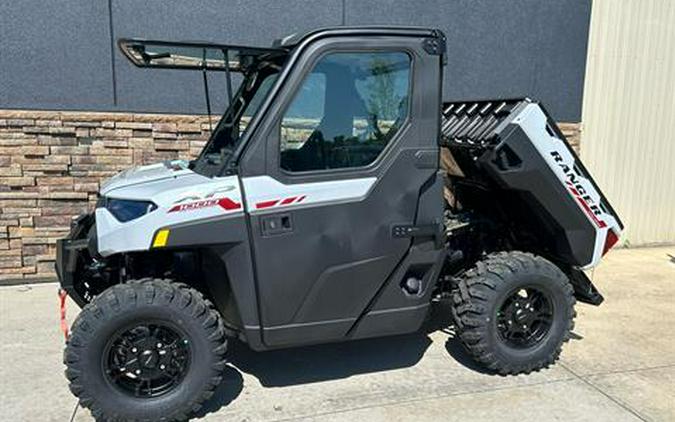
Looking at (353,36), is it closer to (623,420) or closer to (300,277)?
(300,277)

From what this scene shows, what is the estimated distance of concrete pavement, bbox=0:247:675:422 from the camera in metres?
3.69

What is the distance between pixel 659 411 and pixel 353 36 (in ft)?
10.1

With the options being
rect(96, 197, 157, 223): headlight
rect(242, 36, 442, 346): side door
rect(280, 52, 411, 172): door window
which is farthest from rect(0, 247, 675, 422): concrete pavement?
rect(280, 52, 411, 172): door window

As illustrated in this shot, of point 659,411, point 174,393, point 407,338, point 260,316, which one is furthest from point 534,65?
point 174,393

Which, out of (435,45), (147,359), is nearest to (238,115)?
(435,45)

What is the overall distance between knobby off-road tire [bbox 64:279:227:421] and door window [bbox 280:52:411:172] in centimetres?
106

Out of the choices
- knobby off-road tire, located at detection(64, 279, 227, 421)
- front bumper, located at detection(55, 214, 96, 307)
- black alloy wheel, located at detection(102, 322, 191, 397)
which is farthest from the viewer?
front bumper, located at detection(55, 214, 96, 307)

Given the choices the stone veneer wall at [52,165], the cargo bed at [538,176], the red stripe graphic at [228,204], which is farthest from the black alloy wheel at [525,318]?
the stone veneer wall at [52,165]

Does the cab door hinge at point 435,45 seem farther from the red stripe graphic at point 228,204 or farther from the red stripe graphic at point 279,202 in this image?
the red stripe graphic at point 228,204

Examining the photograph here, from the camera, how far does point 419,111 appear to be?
3.73 m

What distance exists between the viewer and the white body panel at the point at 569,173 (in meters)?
3.99

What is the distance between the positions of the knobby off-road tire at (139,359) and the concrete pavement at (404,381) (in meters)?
0.29

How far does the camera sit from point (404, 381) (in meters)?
4.13

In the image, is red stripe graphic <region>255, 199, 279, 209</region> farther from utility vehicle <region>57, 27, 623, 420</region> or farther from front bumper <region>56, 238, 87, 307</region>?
front bumper <region>56, 238, 87, 307</region>
